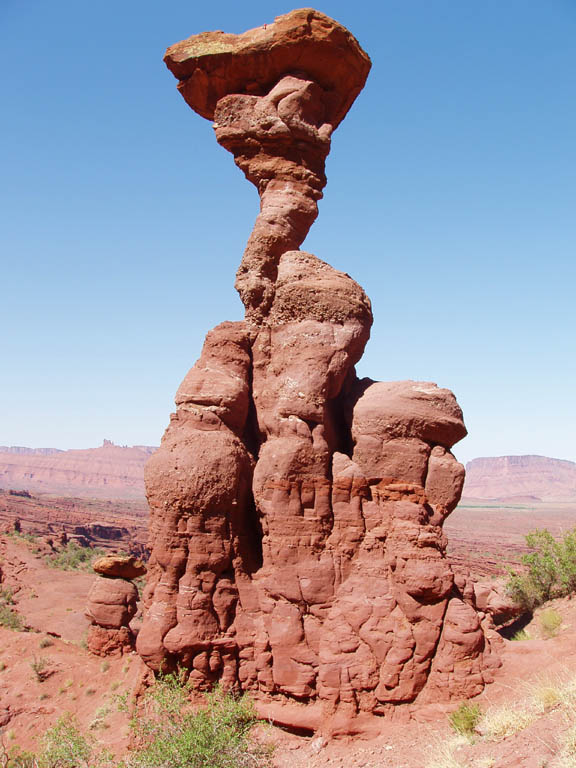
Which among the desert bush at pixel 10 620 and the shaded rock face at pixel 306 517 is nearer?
the shaded rock face at pixel 306 517

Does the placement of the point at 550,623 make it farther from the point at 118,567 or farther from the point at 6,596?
the point at 6,596

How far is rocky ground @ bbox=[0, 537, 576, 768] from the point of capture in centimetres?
788

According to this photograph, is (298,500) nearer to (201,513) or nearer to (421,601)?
(201,513)

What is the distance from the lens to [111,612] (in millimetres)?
16625

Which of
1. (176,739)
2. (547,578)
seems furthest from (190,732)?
(547,578)

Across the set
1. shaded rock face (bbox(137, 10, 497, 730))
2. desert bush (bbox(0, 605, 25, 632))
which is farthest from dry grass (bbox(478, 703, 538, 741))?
desert bush (bbox(0, 605, 25, 632))

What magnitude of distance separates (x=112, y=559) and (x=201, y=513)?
7.89 meters

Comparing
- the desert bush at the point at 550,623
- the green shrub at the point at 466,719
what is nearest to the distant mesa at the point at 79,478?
the desert bush at the point at 550,623

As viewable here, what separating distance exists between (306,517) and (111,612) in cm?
884

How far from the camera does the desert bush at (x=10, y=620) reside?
23.1 metres

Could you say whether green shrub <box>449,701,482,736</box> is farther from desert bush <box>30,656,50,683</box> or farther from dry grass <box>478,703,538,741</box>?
desert bush <box>30,656,50,683</box>

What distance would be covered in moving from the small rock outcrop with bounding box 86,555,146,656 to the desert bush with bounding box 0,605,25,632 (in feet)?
25.7

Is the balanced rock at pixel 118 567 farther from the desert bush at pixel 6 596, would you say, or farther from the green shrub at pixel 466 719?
the desert bush at pixel 6 596

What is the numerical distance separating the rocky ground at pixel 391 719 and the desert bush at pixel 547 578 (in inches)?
38.3
